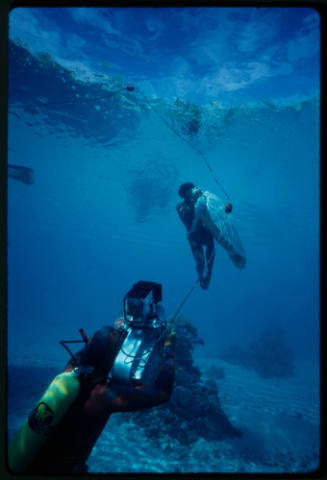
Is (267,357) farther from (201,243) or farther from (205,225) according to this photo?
(205,225)

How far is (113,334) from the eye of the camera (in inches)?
109

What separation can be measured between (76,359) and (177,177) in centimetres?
2106

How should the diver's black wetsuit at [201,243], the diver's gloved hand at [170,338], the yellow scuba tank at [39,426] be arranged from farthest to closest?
1. the diver's black wetsuit at [201,243]
2. the diver's gloved hand at [170,338]
3. the yellow scuba tank at [39,426]

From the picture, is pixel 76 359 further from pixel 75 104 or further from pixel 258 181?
pixel 258 181

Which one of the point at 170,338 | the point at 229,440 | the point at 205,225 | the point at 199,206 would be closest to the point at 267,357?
the point at 229,440

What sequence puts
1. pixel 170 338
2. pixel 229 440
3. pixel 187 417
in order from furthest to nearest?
pixel 229 440
pixel 187 417
pixel 170 338

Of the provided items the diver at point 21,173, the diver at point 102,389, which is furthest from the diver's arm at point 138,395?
the diver at point 21,173

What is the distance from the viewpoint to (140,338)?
2607mm

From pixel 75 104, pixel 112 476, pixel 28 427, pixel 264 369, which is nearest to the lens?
pixel 28 427

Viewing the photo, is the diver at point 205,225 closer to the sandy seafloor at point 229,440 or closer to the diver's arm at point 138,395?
the sandy seafloor at point 229,440

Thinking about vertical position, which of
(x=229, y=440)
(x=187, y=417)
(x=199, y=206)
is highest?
(x=199, y=206)

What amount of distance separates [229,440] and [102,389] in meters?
7.21

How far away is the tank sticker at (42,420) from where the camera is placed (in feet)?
6.99
